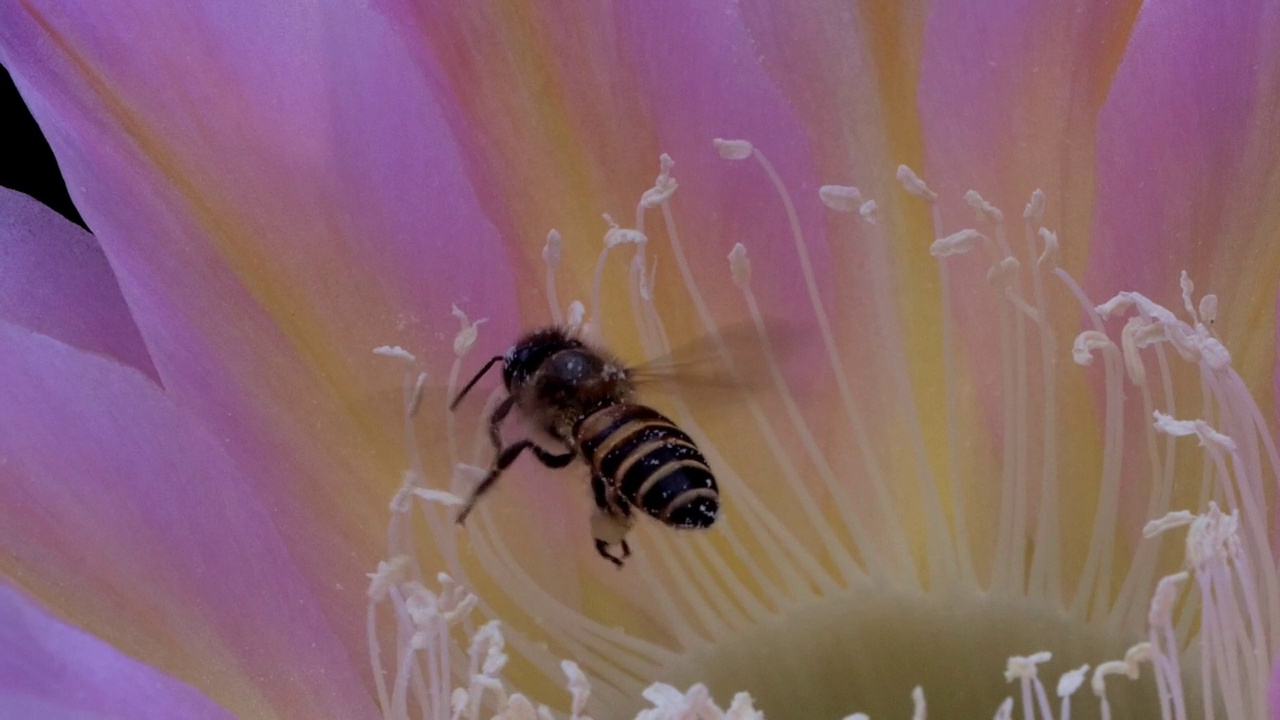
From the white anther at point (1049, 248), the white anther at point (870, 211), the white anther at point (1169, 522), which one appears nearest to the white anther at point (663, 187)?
the white anther at point (870, 211)

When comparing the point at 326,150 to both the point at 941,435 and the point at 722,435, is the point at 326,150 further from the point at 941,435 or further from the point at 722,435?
the point at 941,435

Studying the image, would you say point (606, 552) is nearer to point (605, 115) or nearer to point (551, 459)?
point (551, 459)

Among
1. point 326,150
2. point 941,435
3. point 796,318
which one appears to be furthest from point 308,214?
point 941,435

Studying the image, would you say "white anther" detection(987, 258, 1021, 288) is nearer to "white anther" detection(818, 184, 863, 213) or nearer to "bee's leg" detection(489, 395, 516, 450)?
"white anther" detection(818, 184, 863, 213)

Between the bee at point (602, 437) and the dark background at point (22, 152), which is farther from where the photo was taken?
the dark background at point (22, 152)

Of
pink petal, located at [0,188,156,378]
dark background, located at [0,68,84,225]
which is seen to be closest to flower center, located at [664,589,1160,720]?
pink petal, located at [0,188,156,378]

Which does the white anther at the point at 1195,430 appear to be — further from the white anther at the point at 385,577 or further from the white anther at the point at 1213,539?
the white anther at the point at 385,577

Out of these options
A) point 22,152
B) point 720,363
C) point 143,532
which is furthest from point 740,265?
point 22,152
